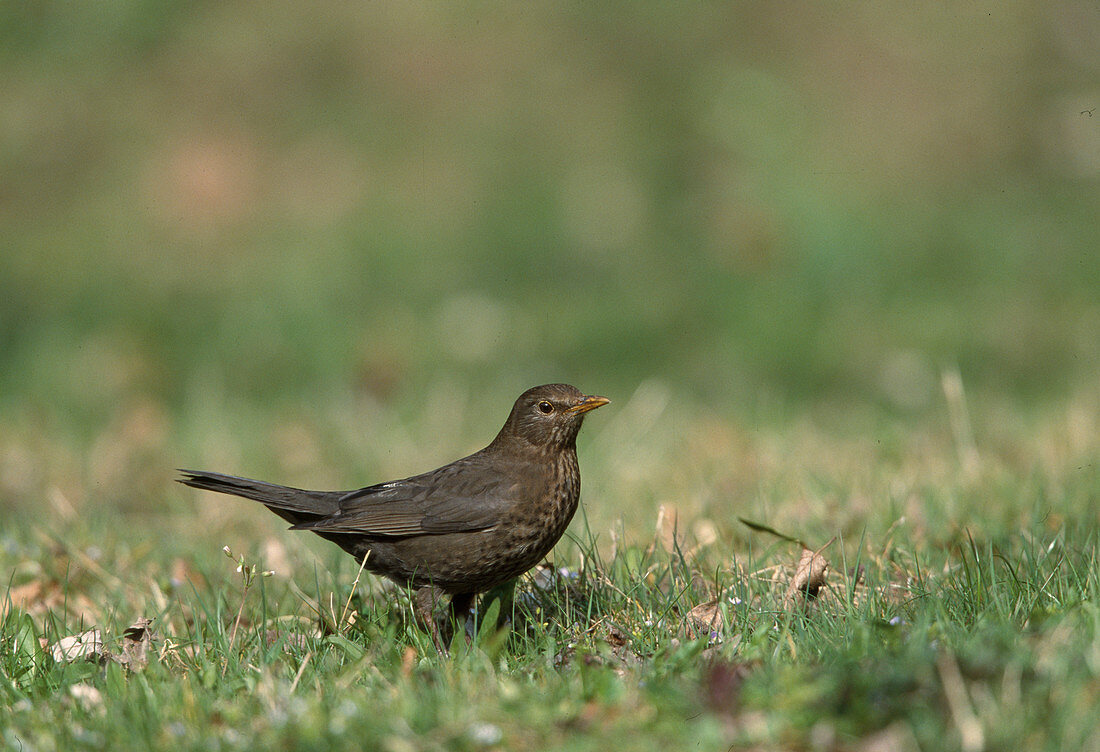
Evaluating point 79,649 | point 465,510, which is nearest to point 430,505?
point 465,510

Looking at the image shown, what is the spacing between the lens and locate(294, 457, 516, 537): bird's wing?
4402 millimetres

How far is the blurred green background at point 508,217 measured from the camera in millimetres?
8406

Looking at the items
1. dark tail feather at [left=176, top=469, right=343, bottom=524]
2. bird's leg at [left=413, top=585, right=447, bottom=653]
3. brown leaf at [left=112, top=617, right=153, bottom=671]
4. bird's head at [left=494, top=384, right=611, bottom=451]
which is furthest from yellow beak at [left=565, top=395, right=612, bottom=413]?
brown leaf at [left=112, top=617, right=153, bottom=671]

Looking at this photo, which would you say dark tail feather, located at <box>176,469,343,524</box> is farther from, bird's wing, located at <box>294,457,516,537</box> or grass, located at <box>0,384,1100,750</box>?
grass, located at <box>0,384,1100,750</box>

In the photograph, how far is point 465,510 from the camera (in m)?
4.45

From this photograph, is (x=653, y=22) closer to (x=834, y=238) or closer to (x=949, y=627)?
(x=834, y=238)

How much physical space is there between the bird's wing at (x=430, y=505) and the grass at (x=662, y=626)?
10.2 inches

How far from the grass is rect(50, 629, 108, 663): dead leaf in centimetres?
6

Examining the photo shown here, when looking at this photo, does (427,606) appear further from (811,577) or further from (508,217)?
(508,217)

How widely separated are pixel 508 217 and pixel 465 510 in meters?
6.40

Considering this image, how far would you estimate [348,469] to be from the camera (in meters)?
6.96

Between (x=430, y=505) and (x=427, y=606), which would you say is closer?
(x=427, y=606)

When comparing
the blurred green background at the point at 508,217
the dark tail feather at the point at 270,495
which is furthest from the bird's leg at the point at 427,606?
the blurred green background at the point at 508,217

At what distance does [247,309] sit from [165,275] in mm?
1050
